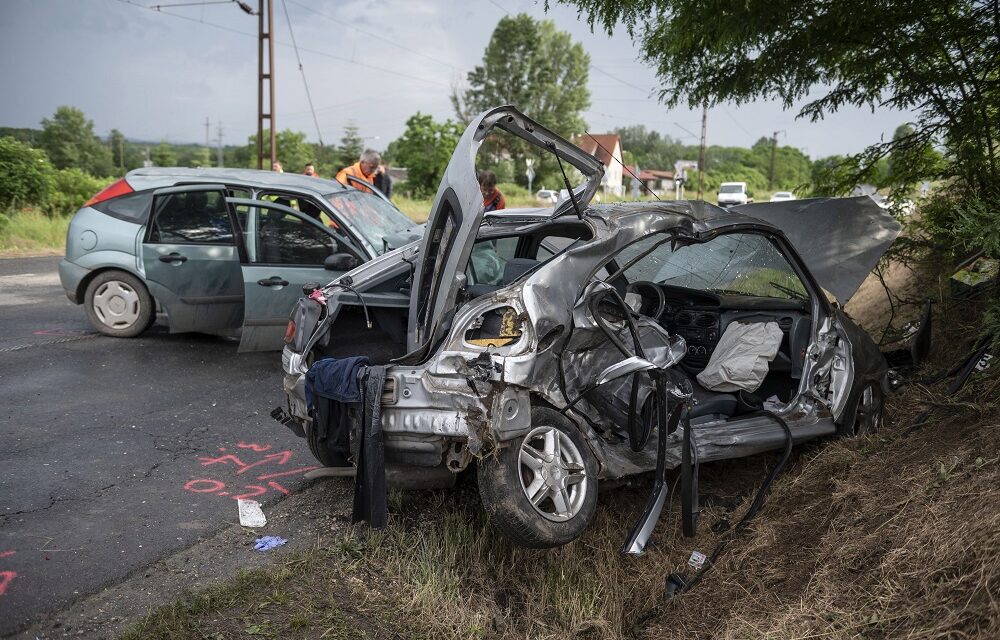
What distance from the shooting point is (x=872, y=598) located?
336cm

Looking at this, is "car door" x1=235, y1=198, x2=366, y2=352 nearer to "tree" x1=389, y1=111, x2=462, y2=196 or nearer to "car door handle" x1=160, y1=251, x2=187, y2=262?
"car door handle" x1=160, y1=251, x2=187, y2=262

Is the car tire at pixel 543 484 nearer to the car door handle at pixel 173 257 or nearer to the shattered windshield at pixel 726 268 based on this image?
the shattered windshield at pixel 726 268

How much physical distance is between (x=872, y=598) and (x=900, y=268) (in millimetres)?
7123

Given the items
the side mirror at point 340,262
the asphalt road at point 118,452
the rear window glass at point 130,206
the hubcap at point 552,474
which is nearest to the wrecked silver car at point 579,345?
the hubcap at point 552,474

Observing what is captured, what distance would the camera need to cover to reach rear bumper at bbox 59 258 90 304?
821 centimetres

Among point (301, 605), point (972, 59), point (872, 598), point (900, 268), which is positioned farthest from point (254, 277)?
point (900, 268)

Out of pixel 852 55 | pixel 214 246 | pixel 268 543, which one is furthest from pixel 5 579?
pixel 852 55

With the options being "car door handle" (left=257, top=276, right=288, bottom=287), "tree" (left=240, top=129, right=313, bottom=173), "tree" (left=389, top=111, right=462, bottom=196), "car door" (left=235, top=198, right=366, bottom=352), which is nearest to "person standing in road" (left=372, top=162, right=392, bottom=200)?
"car door" (left=235, top=198, right=366, bottom=352)

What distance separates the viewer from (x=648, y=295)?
5699mm

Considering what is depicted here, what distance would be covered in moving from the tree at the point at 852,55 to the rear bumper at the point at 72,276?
562 centimetres

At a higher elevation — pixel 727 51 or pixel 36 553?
pixel 727 51

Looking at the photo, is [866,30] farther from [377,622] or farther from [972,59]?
[377,622]

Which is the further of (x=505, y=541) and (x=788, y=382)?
(x=788, y=382)

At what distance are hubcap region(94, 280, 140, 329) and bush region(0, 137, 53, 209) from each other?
15.0m
